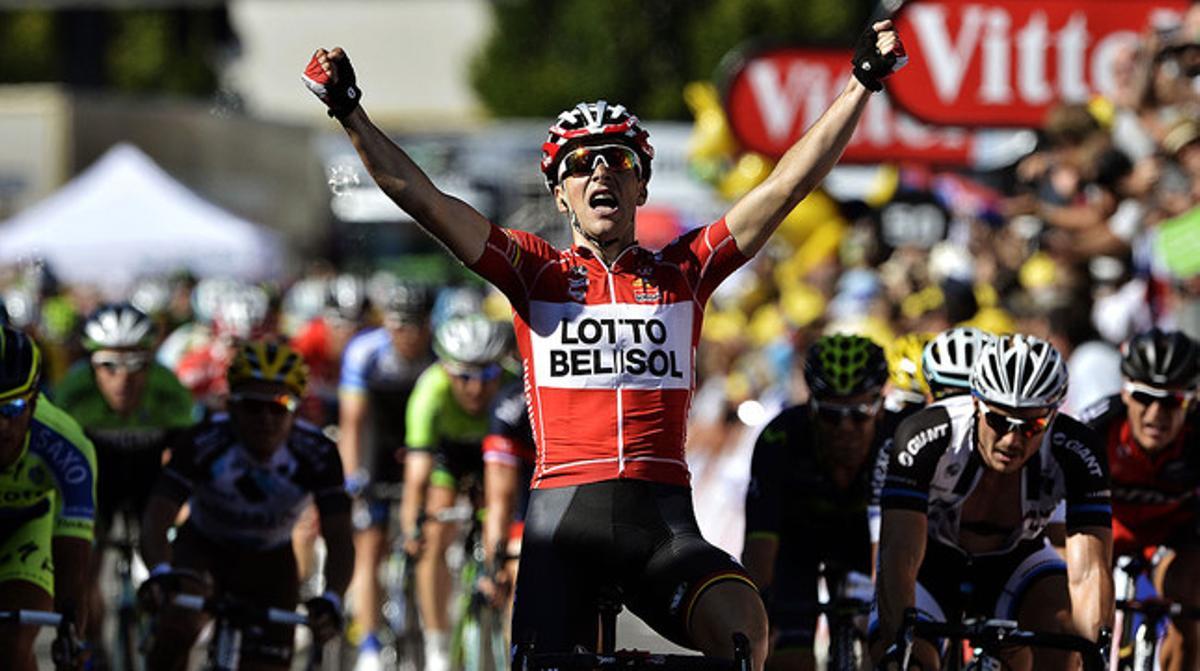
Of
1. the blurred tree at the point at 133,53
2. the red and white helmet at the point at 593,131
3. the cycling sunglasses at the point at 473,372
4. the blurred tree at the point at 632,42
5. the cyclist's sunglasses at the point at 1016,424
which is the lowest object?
the cyclist's sunglasses at the point at 1016,424

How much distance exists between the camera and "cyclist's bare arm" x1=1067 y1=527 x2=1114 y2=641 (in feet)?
23.4

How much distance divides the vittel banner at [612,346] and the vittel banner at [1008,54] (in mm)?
12356

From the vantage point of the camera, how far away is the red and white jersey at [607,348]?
21.1ft

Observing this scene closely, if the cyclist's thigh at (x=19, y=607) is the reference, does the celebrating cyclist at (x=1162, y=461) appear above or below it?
above

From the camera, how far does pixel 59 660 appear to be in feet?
23.3

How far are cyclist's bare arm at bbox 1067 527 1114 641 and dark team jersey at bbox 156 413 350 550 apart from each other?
304cm

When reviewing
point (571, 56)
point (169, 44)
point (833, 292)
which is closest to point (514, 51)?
point (571, 56)

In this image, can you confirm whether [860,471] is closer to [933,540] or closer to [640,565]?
[933,540]

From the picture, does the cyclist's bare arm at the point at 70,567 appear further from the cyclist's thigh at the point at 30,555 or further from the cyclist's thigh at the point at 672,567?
the cyclist's thigh at the point at 672,567

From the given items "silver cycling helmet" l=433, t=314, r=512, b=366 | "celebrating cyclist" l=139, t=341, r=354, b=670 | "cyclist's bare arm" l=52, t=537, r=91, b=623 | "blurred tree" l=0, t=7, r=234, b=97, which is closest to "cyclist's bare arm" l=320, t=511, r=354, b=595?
"celebrating cyclist" l=139, t=341, r=354, b=670

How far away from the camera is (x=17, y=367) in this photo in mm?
7234

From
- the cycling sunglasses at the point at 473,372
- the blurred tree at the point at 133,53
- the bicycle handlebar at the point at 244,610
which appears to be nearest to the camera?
the bicycle handlebar at the point at 244,610

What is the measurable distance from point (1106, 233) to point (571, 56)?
51181mm

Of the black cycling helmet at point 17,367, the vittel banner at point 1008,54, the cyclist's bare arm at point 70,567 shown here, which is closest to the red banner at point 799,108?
the vittel banner at point 1008,54
